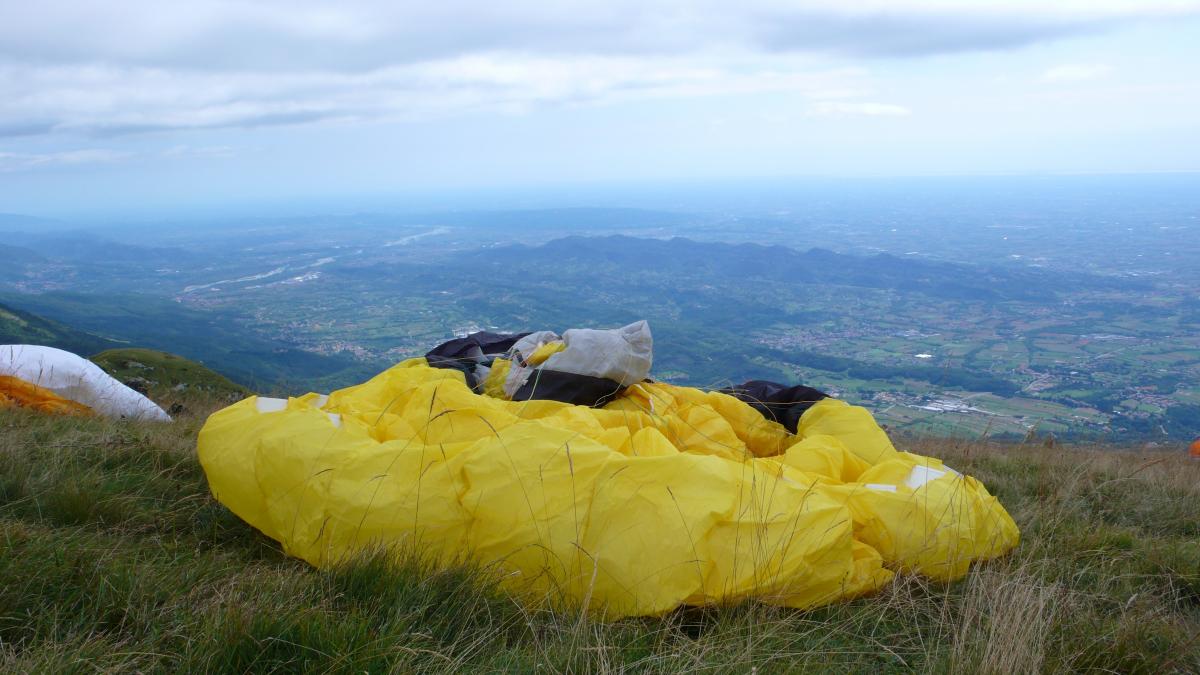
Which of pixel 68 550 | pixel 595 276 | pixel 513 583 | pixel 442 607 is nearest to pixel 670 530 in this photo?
pixel 513 583

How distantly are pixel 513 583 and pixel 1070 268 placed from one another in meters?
74.7

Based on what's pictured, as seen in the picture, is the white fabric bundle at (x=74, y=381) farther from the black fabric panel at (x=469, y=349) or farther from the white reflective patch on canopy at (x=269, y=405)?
the white reflective patch on canopy at (x=269, y=405)

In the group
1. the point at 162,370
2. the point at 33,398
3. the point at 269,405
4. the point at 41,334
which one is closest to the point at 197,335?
the point at 41,334

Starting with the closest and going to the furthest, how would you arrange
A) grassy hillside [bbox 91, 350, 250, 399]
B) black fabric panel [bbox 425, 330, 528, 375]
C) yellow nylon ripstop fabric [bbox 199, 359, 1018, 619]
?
yellow nylon ripstop fabric [bbox 199, 359, 1018, 619] → black fabric panel [bbox 425, 330, 528, 375] → grassy hillside [bbox 91, 350, 250, 399]

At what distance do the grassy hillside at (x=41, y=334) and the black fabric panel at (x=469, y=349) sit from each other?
100 ft

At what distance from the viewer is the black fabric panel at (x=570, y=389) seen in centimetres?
406

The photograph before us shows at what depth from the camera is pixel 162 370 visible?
34.6ft

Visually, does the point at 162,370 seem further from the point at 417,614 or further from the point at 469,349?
the point at 417,614

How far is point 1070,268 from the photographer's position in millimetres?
63438

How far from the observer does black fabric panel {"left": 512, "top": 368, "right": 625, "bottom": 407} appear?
4.06 meters

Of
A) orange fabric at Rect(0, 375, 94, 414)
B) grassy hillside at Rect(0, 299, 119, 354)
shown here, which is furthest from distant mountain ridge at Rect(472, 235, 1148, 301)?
orange fabric at Rect(0, 375, 94, 414)

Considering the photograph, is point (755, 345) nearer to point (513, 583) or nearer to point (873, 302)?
point (873, 302)

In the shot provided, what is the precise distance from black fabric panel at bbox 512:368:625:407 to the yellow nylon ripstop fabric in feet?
→ 1.70

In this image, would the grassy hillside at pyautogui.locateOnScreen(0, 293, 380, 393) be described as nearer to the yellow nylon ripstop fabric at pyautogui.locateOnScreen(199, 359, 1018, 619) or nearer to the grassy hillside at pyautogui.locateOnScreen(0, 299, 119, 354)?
the grassy hillside at pyautogui.locateOnScreen(0, 299, 119, 354)
